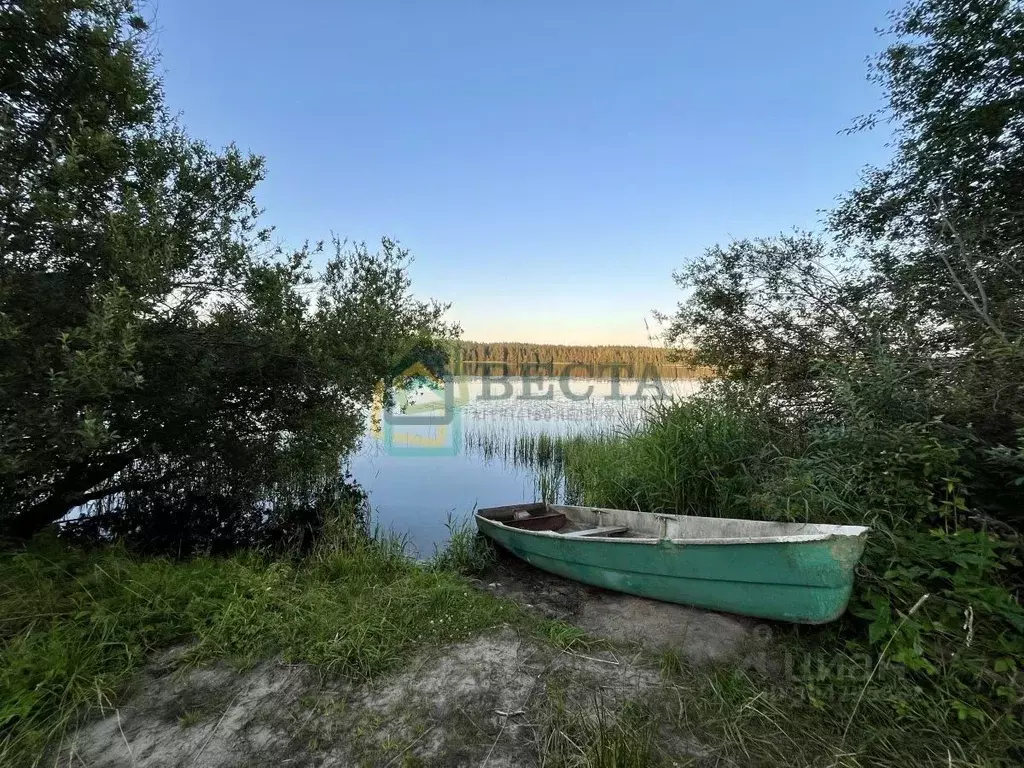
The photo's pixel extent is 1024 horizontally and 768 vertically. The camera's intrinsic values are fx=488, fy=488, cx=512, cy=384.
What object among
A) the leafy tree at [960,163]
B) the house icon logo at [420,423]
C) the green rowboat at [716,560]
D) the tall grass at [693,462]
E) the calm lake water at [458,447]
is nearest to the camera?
the green rowboat at [716,560]

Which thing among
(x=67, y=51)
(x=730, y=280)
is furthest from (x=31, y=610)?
(x=730, y=280)

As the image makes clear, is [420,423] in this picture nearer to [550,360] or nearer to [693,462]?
[693,462]

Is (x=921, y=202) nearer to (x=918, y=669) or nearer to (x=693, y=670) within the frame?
(x=918, y=669)

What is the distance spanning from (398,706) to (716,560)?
241cm

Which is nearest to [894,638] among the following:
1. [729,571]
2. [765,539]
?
[765,539]

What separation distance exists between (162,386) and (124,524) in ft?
11.8

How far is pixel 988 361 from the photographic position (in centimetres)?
354

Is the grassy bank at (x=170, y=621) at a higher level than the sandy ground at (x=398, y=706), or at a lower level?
higher

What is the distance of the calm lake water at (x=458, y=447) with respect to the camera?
850 centimetres

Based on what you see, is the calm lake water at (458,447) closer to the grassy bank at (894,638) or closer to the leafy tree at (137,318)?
the leafy tree at (137,318)

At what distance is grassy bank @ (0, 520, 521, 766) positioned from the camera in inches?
108

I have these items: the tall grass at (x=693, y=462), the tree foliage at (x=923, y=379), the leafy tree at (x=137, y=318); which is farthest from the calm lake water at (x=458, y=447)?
the leafy tree at (x=137, y=318)

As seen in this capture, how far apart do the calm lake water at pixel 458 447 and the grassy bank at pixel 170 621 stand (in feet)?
8.76

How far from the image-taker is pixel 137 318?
3809mm
